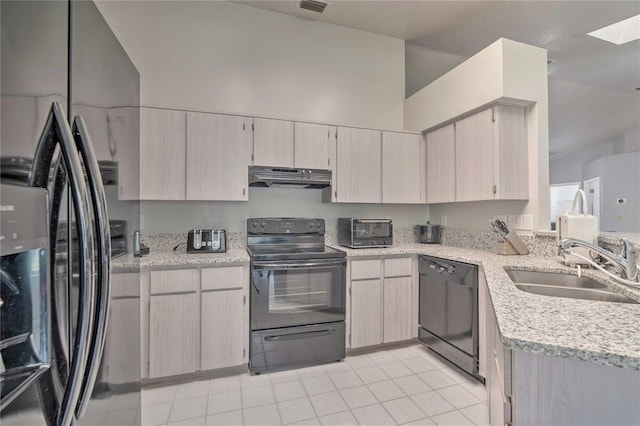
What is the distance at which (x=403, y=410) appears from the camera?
195 centimetres

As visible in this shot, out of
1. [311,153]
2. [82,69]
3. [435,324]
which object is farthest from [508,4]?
[82,69]

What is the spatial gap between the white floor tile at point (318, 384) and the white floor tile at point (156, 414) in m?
0.93

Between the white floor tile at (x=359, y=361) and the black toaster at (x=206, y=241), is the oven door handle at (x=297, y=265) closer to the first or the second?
the black toaster at (x=206, y=241)

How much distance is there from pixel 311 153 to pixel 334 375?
1934mm

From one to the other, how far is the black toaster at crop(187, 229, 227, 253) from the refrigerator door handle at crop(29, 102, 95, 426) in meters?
1.75

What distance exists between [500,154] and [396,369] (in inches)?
77.6

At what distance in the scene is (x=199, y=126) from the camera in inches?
101

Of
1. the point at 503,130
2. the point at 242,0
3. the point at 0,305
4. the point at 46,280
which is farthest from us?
the point at 242,0

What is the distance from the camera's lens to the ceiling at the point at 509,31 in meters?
2.81

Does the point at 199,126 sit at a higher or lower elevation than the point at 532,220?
higher

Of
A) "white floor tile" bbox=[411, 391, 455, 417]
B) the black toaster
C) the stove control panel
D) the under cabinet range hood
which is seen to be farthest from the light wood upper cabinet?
the black toaster

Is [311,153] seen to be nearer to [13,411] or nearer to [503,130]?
[503,130]

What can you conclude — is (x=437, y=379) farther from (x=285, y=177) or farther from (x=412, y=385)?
(x=285, y=177)

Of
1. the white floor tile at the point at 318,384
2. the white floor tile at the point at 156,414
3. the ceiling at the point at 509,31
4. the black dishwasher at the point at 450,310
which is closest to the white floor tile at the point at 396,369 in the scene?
the black dishwasher at the point at 450,310
